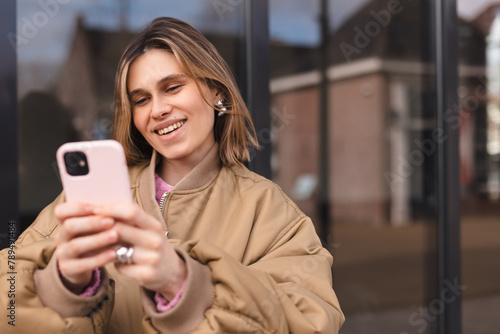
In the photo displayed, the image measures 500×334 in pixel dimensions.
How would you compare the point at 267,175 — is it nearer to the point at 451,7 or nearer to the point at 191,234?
the point at 191,234

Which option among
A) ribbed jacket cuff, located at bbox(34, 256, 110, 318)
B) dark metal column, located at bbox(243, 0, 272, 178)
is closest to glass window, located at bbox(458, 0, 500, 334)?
dark metal column, located at bbox(243, 0, 272, 178)

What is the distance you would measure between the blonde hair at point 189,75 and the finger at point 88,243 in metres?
0.67

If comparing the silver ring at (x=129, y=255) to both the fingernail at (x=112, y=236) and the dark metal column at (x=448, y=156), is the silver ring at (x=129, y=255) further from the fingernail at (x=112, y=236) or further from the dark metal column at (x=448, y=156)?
the dark metal column at (x=448, y=156)

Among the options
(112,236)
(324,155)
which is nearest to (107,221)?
(112,236)

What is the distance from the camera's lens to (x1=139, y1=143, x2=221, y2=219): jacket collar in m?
1.52

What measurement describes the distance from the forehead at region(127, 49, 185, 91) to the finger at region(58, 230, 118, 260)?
0.66 meters

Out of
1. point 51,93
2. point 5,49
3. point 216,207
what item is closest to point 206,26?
point 51,93

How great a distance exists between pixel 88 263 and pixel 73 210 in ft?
0.35

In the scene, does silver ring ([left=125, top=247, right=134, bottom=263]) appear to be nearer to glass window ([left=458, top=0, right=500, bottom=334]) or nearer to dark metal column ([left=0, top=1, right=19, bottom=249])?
dark metal column ([left=0, top=1, right=19, bottom=249])

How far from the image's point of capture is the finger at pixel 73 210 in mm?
996

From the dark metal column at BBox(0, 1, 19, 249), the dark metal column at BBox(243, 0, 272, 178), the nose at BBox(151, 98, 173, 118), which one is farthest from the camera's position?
the dark metal column at BBox(243, 0, 272, 178)

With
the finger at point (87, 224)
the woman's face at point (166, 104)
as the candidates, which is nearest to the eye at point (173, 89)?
the woman's face at point (166, 104)

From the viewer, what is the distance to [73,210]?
995 mm

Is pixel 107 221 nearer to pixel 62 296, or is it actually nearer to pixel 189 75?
pixel 62 296
